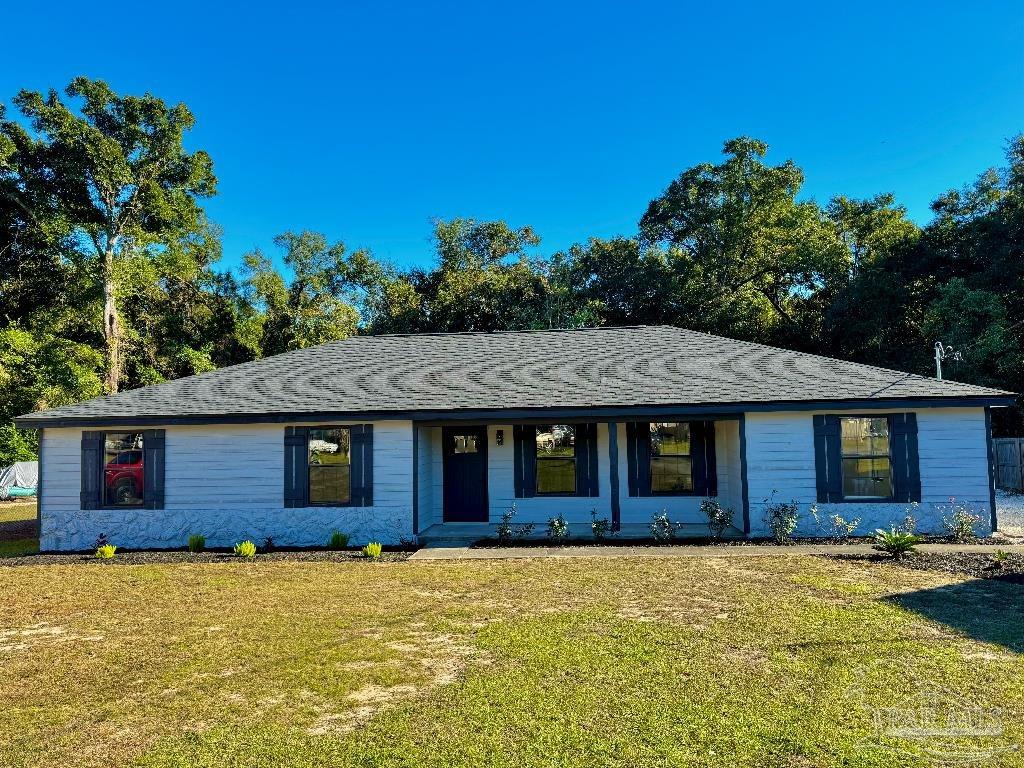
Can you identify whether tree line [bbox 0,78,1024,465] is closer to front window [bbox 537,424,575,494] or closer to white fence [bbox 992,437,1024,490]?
white fence [bbox 992,437,1024,490]

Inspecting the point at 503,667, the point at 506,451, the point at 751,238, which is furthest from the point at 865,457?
the point at 751,238

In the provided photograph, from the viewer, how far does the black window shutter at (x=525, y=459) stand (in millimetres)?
13352

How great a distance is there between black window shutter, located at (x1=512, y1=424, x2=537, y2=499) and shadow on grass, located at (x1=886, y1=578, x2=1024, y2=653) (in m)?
7.38

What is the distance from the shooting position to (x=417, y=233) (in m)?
39.6

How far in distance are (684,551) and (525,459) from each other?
13.8ft

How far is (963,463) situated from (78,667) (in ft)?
44.5

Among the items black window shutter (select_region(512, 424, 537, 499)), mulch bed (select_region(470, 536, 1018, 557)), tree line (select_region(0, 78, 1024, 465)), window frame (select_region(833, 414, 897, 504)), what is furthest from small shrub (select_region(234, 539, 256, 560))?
tree line (select_region(0, 78, 1024, 465))

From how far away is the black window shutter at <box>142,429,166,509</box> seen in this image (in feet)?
39.8

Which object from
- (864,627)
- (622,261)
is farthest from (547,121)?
(864,627)

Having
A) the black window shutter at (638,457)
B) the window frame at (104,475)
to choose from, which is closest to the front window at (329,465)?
the window frame at (104,475)

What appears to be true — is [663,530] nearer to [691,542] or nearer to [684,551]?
[691,542]

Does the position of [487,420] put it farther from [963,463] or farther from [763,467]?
[963,463]

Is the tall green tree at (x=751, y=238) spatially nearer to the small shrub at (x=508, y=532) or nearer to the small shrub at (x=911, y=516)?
the small shrub at (x=911, y=516)

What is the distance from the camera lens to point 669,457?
13141 mm
